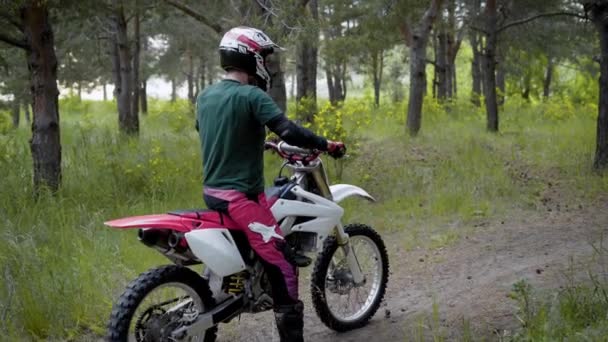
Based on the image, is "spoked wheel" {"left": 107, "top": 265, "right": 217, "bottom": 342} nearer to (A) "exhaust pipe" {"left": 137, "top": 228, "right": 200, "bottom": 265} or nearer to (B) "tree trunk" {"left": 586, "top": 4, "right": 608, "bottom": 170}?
(A) "exhaust pipe" {"left": 137, "top": 228, "right": 200, "bottom": 265}

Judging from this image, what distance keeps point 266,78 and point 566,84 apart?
42985 mm

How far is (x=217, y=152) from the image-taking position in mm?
3830

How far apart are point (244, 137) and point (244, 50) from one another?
0.52 metres

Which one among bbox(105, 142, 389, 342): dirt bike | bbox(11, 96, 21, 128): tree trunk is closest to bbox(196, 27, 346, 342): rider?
bbox(105, 142, 389, 342): dirt bike

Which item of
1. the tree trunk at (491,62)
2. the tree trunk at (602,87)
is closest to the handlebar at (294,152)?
the tree trunk at (602,87)

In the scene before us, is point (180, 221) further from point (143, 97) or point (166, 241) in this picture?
point (143, 97)

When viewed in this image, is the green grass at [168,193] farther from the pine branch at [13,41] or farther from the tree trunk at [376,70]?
the tree trunk at [376,70]

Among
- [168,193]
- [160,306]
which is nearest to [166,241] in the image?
[160,306]

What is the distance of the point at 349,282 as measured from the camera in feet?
16.5

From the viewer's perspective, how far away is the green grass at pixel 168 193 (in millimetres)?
4941

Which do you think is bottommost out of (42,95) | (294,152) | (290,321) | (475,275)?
(475,275)

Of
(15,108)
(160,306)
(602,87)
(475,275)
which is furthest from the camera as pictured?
(15,108)

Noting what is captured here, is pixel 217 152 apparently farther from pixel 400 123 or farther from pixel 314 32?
pixel 400 123

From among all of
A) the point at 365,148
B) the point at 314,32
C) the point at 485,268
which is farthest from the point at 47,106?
the point at 365,148
